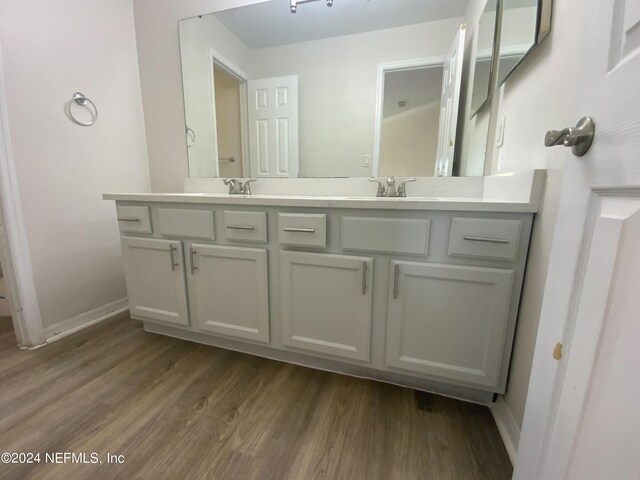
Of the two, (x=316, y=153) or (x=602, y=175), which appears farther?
(x=316, y=153)

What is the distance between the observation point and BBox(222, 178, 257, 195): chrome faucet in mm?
1759

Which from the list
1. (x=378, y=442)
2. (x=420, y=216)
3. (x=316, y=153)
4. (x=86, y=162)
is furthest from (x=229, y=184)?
(x=378, y=442)

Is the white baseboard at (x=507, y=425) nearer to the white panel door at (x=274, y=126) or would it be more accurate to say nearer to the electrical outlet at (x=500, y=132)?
the electrical outlet at (x=500, y=132)

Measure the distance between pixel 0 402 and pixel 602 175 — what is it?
2.04 meters

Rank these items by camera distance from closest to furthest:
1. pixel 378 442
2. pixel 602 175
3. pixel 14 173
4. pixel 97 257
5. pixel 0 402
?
pixel 602 175 → pixel 378 442 → pixel 0 402 → pixel 14 173 → pixel 97 257

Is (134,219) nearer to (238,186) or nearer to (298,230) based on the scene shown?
(238,186)

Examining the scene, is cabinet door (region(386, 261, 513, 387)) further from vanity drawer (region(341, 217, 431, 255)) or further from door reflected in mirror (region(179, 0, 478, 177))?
door reflected in mirror (region(179, 0, 478, 177))

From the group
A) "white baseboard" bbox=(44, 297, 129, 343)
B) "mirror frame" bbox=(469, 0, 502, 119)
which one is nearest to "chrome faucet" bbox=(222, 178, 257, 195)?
"white baseboard" bbox=(44, 297, 129, 343)

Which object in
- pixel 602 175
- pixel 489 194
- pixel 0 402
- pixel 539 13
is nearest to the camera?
pixel 602 175

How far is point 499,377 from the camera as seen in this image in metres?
1.05

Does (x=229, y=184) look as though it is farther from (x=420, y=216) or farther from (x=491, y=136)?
(x=491, y=136)

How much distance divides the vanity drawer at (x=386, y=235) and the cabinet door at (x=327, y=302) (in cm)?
7

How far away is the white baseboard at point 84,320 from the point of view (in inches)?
64.8

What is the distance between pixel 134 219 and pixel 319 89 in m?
1.25
